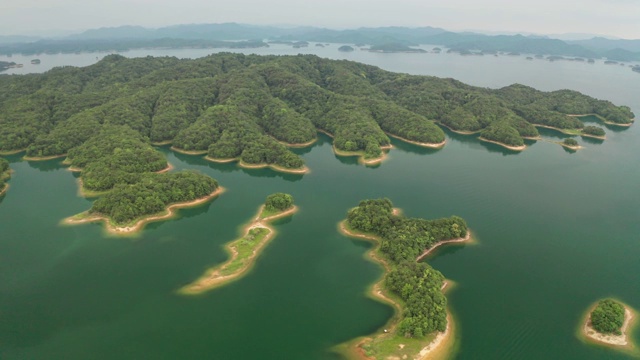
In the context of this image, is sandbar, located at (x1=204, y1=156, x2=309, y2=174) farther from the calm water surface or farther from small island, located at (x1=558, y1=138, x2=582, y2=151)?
small island, located at (x1=558, y1=138, x2=582, y2=151)

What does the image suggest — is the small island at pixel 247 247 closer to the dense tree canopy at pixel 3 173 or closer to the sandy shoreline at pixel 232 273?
the sandy shoreline at pixel 232 273

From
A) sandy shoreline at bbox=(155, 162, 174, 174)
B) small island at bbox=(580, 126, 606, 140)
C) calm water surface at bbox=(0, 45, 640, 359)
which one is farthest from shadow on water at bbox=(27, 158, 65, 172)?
small island at bbox=(580, 126, 606, 140)

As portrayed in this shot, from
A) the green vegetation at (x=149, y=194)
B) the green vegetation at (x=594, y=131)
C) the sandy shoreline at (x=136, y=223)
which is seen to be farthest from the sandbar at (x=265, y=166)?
the green vegetation at (x=594, y=131)

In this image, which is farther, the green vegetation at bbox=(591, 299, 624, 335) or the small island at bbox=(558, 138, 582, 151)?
the small island at bbox=(558, 138, 582, 151)

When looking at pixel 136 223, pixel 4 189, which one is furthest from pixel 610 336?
pixel 4 189

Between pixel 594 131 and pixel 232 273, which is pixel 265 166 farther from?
pixel 594 131

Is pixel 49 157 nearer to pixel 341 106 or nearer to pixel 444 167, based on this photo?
pixel 341 106

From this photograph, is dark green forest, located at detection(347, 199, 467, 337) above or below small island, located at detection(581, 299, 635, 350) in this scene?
above
